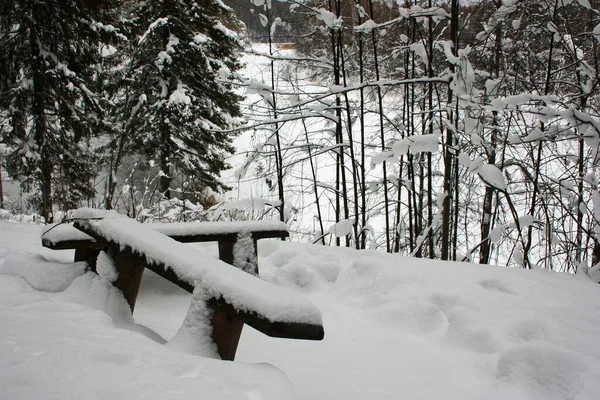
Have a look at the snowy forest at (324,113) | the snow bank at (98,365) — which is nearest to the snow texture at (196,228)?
the snow bank at (98,365)

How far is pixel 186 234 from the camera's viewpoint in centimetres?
246

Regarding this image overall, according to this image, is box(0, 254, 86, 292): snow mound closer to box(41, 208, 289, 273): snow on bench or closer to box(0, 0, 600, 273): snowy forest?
box(41, 208, 289, 273): snow on bench

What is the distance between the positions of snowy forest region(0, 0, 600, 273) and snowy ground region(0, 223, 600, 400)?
63cm

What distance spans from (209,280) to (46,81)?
37.7ft

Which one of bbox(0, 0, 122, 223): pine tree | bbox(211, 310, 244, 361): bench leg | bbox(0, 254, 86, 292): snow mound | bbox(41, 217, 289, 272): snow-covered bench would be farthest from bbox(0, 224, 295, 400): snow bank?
bbox(0, 0, 122, 223): pine tree

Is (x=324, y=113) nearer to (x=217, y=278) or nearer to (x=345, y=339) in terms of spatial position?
(x=345, y=339)

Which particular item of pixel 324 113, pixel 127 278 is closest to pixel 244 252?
pixel 127 278

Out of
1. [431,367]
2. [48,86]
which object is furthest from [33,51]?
[431,367]

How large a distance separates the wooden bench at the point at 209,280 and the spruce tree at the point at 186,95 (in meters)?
8.87

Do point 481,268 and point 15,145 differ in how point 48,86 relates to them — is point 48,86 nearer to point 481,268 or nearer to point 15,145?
point 15,145

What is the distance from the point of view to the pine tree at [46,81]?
32.7 feet

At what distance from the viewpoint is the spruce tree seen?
11344mm

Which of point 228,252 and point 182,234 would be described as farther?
point 228,252

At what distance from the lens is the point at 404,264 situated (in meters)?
2.65
